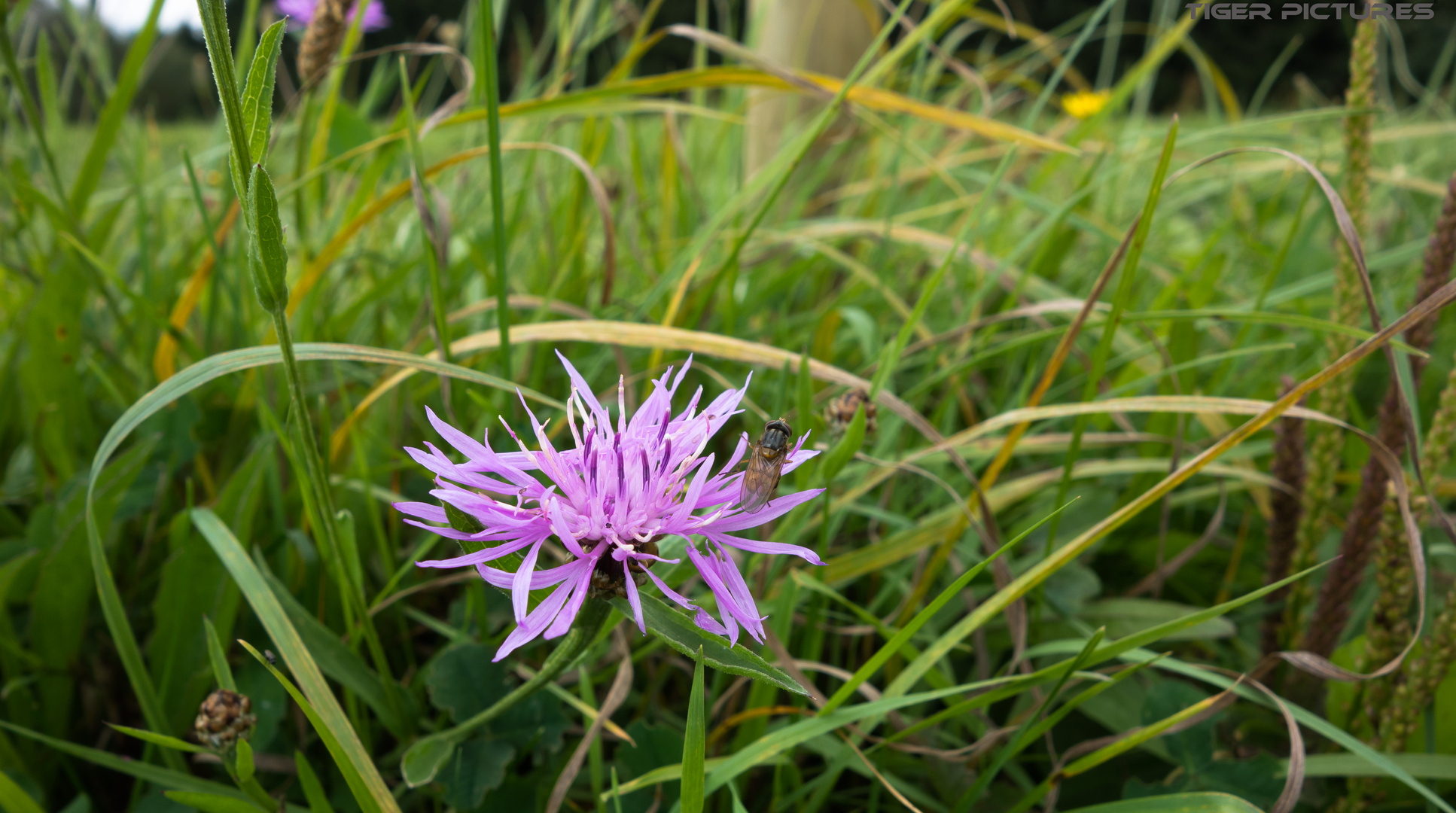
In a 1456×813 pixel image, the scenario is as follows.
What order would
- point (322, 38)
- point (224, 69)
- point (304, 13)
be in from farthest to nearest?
1. point (304, 13)
2. point (322, 38)
3. point (224, 69)

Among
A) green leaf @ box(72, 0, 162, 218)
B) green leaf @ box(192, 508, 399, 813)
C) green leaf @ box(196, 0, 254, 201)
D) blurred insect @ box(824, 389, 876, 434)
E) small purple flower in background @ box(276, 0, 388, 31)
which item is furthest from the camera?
small purple flower in background @ box(276, 0, 388, 31)

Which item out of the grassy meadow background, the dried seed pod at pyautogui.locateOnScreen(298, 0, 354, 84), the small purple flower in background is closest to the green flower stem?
the grassy meadow background

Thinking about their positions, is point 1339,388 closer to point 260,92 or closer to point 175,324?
point 260,92

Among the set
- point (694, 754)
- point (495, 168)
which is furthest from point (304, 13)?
point (694, 754)

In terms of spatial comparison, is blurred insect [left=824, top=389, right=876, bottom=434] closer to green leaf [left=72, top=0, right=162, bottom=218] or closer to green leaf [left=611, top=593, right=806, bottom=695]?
green leaf [left=611, top=593, right=806, bottom=695]

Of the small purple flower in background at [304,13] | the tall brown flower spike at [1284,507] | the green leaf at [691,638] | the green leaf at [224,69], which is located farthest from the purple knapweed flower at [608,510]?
the small purple flower in background at [304,13]

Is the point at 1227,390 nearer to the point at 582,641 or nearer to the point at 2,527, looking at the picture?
the point at 582,641

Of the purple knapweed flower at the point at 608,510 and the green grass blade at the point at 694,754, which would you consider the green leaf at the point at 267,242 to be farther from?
the green grass blade at the point at 694,754
